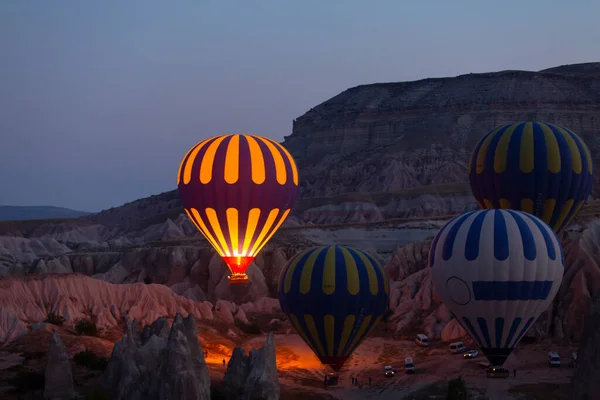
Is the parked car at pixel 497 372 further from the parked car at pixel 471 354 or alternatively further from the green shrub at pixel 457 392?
the green shrub at pixel 457 392

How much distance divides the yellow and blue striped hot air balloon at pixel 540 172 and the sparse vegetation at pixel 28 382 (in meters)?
19.2

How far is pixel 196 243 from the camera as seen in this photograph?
68.1 metres

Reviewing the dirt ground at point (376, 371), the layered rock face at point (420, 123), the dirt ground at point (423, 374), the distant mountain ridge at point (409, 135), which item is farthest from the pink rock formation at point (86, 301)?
the layered rock face at point (420, 123)

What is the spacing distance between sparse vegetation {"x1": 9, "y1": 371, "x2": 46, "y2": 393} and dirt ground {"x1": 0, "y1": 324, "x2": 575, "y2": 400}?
389 millimetres

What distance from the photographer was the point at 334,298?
27609 mm

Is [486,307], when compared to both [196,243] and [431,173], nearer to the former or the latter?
[196,243]

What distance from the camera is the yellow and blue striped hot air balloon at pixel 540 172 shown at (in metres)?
31.4

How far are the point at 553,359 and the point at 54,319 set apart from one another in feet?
65.6

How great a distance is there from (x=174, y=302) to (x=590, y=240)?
20.1 m

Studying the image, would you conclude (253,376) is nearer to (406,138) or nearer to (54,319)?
(54,319)

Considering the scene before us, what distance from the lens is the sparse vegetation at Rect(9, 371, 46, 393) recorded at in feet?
75.6

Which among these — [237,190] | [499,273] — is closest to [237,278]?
[237,190]

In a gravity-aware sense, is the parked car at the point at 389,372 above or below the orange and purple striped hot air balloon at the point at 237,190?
below

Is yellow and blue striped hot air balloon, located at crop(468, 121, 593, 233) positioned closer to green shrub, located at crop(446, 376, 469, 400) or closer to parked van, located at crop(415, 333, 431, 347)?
parked van, located at crop(415, 333, 431, 347)
